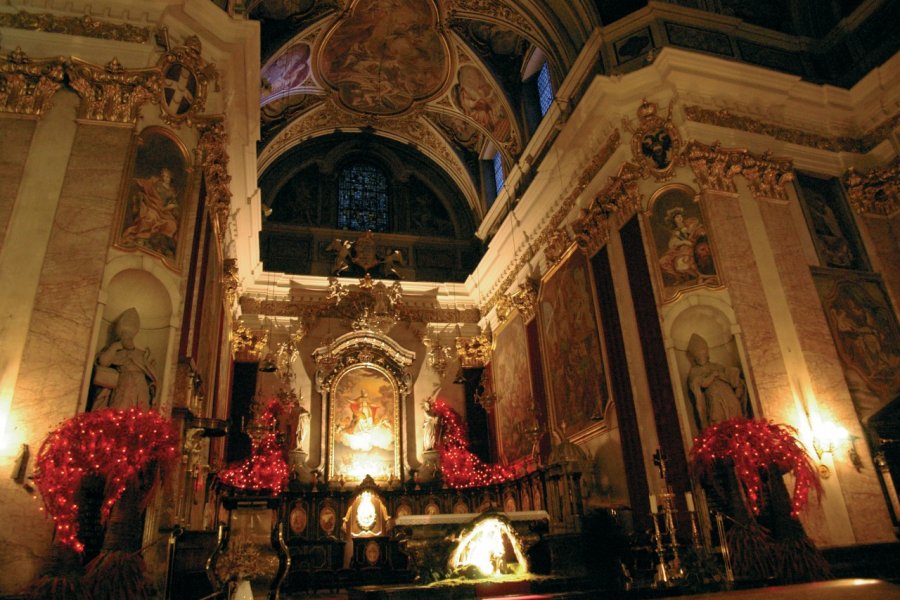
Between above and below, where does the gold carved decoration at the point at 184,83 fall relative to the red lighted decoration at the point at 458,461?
above

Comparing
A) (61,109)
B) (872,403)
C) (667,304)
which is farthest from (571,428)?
(61,109)

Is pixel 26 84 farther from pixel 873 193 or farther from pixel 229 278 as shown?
pixel 873 193

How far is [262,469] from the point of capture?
559 inches

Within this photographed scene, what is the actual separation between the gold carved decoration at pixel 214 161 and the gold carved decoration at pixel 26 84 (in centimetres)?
203

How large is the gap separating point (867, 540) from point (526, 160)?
1018 cm

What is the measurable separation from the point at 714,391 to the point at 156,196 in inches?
337

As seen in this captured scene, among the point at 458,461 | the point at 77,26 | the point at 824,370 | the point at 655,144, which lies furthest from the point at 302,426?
the point at 824,370

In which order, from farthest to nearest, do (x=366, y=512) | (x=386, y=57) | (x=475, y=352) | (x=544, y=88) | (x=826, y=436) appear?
(x=475, y=352), (x=386, y=57), (x=544, y=88), (x=366, y=512), (x=826, y=436)

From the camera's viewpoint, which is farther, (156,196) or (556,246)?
(556,246)

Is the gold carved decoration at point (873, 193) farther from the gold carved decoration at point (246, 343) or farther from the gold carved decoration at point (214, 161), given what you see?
the gold carved decoration at point (246, 343)

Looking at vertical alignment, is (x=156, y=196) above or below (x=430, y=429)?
above

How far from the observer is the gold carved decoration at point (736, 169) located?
34.3ft

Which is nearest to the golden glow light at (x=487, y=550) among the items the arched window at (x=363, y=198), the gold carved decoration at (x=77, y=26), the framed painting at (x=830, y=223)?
the framed painting at (x=830, y=223)

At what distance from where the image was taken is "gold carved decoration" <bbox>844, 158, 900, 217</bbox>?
11234mm
